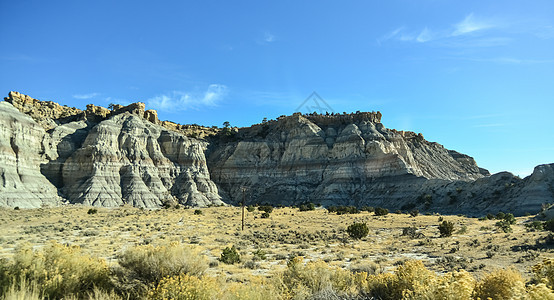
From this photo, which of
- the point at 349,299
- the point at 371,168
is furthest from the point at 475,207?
the point at 349,299

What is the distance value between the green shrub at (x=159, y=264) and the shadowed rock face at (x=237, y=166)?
51812 mm

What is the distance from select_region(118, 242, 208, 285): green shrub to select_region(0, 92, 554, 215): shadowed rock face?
5181 cm

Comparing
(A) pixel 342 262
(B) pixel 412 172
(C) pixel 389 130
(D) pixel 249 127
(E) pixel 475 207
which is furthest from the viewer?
(D) pixel 249 127

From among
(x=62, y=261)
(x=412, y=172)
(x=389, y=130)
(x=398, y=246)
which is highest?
(x=389, y=130)

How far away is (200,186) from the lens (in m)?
79.9

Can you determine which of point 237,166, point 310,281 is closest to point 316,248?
point 310,281

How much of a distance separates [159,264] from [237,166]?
8128 centimetres

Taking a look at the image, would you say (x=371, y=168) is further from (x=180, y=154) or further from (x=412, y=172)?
(x=180, y=154)

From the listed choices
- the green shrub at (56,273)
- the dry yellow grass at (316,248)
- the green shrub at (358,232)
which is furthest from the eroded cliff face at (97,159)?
the green shrub at (56,273)

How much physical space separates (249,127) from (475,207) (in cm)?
7052

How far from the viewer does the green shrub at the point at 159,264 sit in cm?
838

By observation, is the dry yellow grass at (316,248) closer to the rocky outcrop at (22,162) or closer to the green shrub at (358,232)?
the green shrub at (358,232)

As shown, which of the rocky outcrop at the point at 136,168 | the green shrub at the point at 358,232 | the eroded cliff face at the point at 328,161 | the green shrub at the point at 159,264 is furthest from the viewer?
the eroded cliff face at the point at 328,161

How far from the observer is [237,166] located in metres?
89.4
